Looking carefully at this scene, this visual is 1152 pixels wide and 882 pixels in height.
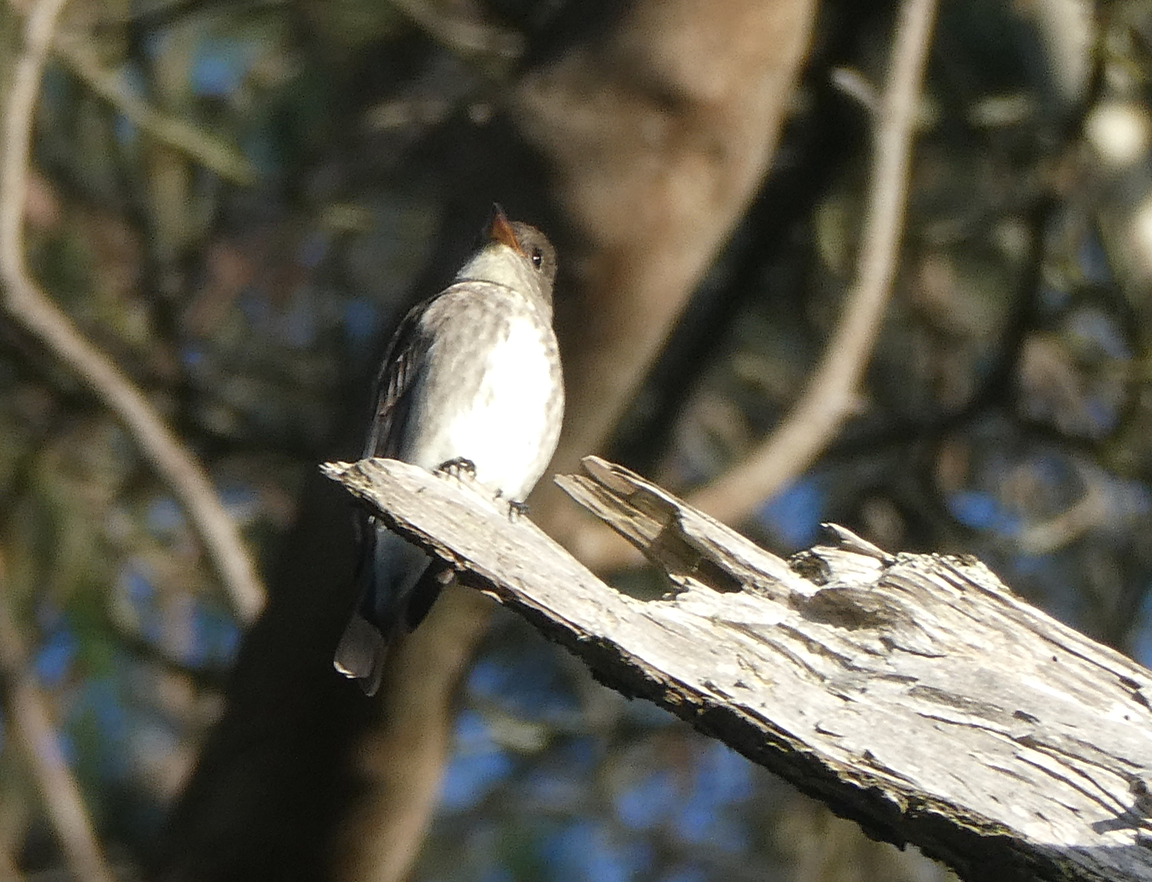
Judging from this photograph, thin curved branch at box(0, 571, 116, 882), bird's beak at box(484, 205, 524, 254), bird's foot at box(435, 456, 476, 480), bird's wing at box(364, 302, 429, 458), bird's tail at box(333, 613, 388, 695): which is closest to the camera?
bird's tail at box(333, 613, 388, 695)

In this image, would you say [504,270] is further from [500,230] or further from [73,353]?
[73,353]

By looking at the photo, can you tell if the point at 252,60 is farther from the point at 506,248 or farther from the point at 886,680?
the point at 886,680

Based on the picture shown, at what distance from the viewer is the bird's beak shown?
367 cm

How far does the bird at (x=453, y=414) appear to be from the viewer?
341 cm

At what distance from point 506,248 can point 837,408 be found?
920 millimetres

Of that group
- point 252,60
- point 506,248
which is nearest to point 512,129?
point 506,248

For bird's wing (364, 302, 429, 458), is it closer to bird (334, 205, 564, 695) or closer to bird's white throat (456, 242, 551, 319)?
bird (334, 205, 564, 695)

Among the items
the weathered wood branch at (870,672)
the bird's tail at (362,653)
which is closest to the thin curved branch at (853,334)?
the bird's tail at (362,653)

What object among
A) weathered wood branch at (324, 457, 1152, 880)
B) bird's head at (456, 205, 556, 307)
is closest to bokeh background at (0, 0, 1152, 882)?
bird's head at (456, 205, 556, 307)

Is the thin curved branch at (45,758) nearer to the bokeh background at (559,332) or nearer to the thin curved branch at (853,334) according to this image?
the bokeh background at (559,332)

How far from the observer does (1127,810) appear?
2074 millimetres

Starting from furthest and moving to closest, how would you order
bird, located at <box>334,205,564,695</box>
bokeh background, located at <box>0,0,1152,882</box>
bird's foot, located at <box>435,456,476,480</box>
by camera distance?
bokeh background, located at <box>0,0,1152,882</box> < bird, located at <box>334,205,564,695</box> < bird's foot, located at <box>435,456,476,480</box>

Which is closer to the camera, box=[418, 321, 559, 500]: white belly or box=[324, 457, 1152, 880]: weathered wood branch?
box=[324, 457, 1152, 880]: weathered wood branch

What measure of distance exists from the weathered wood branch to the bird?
92 cm
